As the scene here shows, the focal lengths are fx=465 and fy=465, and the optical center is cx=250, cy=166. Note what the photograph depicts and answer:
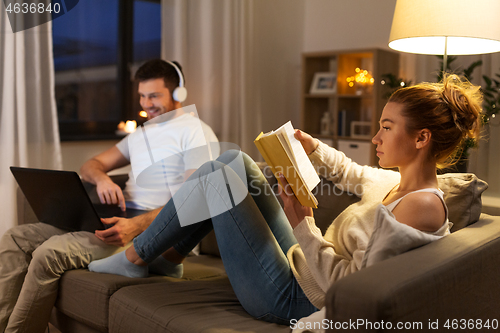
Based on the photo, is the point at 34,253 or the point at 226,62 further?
the point at 226,62

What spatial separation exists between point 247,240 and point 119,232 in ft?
1.77

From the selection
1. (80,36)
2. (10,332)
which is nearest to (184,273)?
(10,332)

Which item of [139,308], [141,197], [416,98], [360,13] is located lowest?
[139,308]

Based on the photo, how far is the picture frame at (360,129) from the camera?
384 centimetres

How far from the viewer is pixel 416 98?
45.1 inches

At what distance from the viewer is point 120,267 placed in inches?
59.1

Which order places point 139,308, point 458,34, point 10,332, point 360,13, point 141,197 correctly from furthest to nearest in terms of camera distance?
point 360,13 → point 141,197 → point 458,34 → point 10,332 → point 139,308

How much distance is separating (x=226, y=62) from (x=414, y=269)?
2.83m

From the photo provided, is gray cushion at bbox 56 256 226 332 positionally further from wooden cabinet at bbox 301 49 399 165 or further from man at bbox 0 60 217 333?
wooden cabinet at bbox 301 49 399 165

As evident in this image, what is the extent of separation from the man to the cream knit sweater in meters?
0.46

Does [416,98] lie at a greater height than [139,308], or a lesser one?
greater

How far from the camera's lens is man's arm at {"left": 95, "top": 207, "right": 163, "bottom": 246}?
1.57 m

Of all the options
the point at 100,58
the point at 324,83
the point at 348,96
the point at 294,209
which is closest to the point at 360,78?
the point at 348,96

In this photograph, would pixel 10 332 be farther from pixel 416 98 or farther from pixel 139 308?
pixel 416 98
